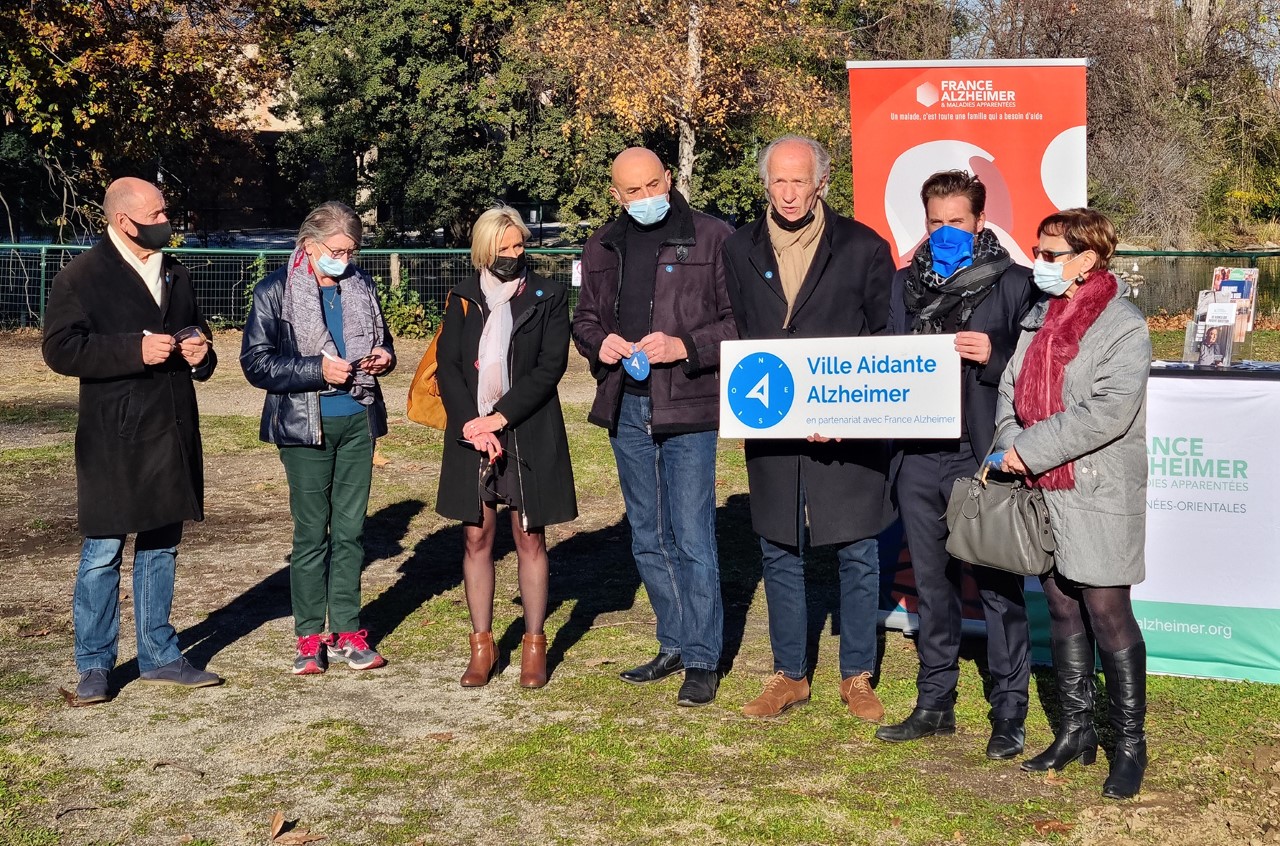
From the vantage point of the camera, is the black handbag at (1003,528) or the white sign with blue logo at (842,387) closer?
the black handbag at (1003,528)

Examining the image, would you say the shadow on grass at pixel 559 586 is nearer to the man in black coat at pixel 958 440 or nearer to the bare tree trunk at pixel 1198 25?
the man in black coat at pixel 958 440

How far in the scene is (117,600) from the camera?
18.8 ft

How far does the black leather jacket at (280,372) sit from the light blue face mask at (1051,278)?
2951 millimetres

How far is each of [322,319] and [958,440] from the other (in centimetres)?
276

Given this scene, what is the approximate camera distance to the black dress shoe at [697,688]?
5512 millimetres

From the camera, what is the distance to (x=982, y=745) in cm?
503

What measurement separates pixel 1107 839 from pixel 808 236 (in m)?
2.41

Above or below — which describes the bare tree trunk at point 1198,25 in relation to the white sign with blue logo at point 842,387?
above

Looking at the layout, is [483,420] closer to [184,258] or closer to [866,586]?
[866,586]

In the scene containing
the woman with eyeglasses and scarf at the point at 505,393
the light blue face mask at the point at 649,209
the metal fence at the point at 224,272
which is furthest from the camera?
the metal fence at the point at 224,272

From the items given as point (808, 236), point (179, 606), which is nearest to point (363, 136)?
point (179, 606)

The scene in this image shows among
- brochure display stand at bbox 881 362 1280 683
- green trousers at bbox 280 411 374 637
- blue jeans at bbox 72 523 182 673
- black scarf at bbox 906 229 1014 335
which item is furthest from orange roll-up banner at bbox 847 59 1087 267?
blue jeans at bbox 72 523 182 673

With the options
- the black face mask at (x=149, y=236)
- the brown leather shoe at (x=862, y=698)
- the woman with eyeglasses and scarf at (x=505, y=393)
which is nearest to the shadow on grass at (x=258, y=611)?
the woman with eyeglasses and scarf at (x=505, y=393)

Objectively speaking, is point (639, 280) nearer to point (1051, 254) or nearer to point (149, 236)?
point (1051, 254)
